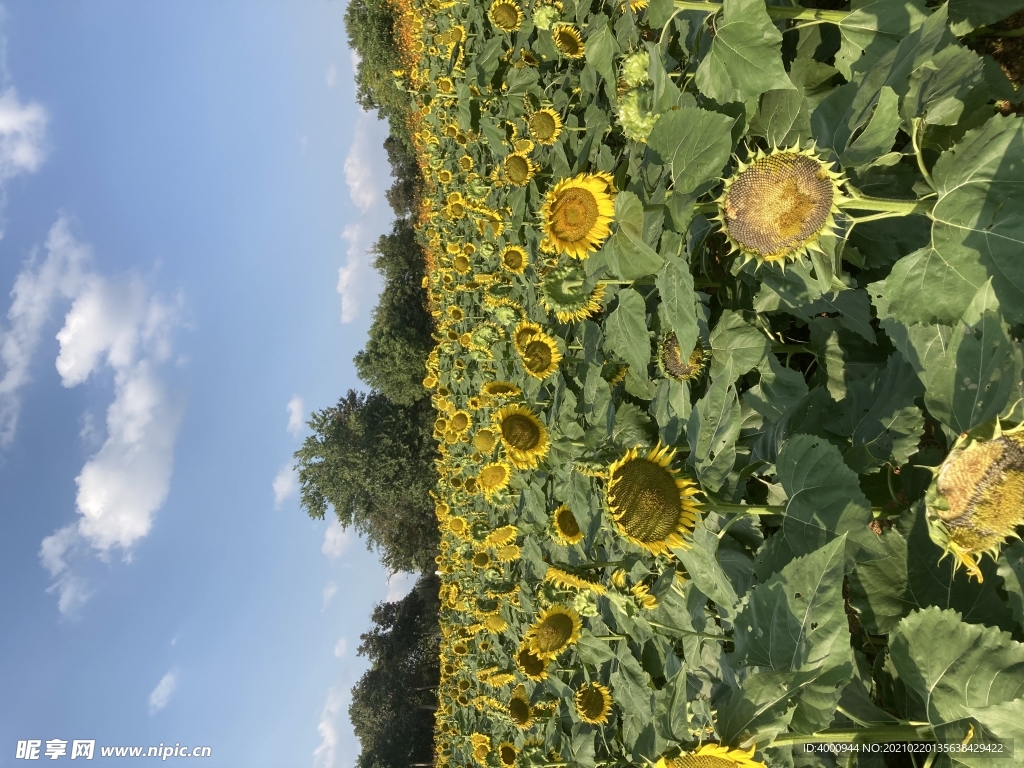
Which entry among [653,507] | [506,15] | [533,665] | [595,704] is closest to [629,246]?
[653,507]

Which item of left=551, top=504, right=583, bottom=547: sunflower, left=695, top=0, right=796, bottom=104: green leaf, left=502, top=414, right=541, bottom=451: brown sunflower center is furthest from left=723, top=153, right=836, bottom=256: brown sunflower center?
left=502, top=414, right=541, bottom=451: brown sunflower center

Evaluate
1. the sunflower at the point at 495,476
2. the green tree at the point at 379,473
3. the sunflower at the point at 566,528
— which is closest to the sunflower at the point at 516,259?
the sunflower at the point at 495,476

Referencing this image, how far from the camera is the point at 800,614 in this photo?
1.71 meters

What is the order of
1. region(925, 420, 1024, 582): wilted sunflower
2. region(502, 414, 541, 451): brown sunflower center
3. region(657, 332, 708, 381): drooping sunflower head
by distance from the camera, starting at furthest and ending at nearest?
region(502, 414, 541, 451): brown sunflower center < region(657, 332, 708, 381): drooping sunflower head < region(925, 420, 1024, 582): wilted sunflower

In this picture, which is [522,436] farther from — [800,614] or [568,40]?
[568,40]

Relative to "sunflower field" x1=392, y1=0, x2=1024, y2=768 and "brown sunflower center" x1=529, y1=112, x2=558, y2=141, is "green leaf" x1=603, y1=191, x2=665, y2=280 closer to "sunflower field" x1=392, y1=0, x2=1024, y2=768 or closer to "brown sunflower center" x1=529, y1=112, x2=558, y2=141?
"sunflower field" x1=392, y1=0, x2=1024, y2=768

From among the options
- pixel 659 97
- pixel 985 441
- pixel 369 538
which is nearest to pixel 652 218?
pixel 659 97

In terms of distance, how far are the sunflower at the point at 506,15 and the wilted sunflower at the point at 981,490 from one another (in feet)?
16.9

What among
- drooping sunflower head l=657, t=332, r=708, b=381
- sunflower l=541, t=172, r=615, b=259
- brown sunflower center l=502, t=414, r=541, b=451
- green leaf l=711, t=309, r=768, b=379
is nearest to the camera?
green leaf l=711, t=309, r=768, b=379

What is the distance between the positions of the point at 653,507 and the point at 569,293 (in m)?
1.65

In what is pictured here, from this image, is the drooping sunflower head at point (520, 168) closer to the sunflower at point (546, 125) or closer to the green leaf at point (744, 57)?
the sunflower at point (546, 125)

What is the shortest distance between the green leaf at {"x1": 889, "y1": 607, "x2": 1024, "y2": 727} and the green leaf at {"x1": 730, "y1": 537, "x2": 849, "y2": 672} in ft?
0.77

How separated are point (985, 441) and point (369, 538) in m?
26.6

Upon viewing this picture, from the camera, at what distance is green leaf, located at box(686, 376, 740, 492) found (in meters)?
2.37
